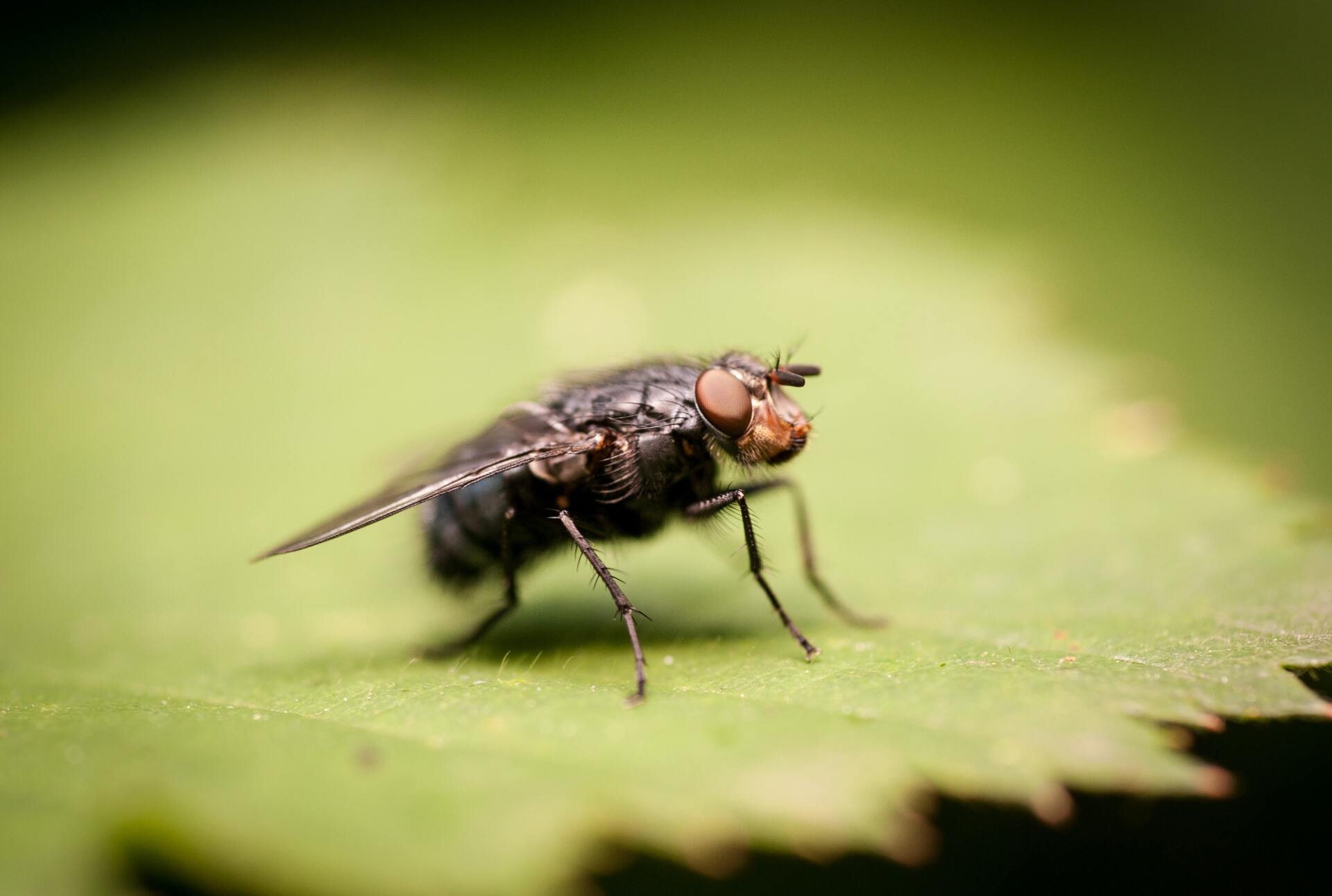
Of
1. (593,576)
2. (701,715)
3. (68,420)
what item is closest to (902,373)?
(593,576)

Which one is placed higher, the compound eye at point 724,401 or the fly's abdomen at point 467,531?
the compound eye at point 724,401

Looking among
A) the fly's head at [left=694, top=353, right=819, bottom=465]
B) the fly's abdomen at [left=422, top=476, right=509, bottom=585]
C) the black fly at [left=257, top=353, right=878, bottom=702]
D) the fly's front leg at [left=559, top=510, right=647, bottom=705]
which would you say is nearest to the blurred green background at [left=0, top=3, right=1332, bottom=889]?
the fly's abdomen at [left=422, top=476, right=509, bottom=585]

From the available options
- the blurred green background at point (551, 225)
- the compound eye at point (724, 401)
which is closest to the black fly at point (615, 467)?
the compound eye at point (724, 401)

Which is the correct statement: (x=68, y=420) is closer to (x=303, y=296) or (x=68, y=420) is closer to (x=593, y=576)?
(x=303, y=296)

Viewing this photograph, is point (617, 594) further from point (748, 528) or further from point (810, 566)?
point (810, 566)

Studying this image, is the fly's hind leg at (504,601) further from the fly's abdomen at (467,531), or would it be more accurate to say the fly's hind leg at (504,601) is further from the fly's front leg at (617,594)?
the fly's front leg at (617,594)

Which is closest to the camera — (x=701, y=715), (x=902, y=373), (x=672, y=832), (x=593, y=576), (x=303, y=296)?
(x=672, y=832)
